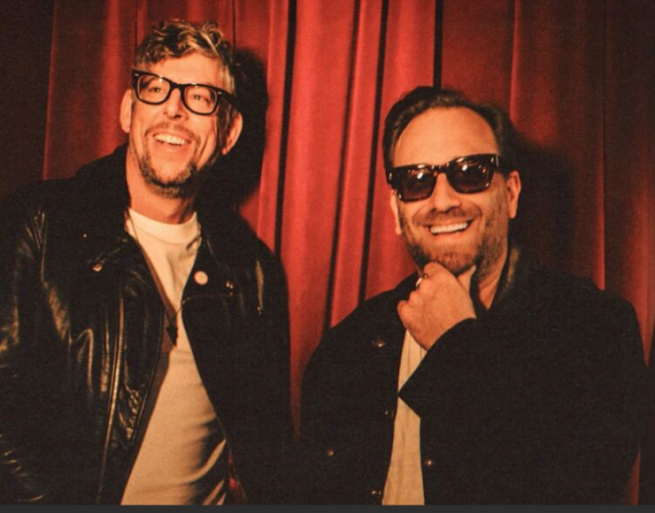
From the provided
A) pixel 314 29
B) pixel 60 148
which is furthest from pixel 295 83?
pixel 60 148

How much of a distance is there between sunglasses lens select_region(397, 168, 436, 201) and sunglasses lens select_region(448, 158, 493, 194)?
5 cm

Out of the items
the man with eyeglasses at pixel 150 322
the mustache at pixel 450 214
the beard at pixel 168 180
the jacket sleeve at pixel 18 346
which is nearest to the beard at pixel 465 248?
the mustache at pixel 450 214

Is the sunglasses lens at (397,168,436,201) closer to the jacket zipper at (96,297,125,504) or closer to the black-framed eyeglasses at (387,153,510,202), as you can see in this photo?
the black-framed eyeglasses at (387,153,510,202)

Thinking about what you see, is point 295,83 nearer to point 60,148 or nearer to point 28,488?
point 60,148

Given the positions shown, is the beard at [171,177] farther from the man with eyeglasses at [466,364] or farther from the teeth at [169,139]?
the man with eyeglasses at [466,364]

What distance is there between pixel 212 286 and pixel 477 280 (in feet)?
2.41

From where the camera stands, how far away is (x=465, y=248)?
125 cm

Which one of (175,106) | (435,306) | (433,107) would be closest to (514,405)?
(435,306)

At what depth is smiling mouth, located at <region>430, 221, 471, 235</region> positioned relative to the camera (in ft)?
4.09

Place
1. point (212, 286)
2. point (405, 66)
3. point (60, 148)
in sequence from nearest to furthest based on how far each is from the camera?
point (212, 286), point (405, 66), point (60, 148)

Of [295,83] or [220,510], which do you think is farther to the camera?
[295,83]

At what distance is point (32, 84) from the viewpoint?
1673mm

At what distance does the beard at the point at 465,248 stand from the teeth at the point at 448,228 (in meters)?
0.02

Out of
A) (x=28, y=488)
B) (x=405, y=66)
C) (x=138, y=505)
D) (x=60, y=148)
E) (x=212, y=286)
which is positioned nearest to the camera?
(x=28, y=488)
